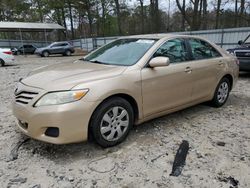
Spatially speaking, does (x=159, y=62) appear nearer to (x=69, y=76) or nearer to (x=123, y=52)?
(x=123, y=52)

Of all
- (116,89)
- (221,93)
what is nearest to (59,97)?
(116,89)

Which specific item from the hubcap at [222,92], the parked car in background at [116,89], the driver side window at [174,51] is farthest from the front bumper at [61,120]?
the hubcap at [222,92]

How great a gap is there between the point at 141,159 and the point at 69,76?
4.55 feet

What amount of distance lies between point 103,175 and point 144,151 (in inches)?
28.4

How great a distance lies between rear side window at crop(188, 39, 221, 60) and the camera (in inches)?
173

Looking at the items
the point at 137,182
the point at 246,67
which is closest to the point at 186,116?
the point at 137,182

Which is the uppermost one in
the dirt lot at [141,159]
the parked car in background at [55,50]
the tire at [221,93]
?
the parked car in background at [55,50]

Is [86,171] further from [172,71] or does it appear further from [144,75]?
[172,71]

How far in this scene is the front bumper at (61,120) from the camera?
279 centimetres

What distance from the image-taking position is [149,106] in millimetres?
3588

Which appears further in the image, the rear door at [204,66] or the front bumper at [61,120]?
the rear door at [204,66]

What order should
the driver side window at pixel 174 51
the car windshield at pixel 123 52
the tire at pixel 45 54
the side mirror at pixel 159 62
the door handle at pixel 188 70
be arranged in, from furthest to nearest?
the tire at pixel 45 54 < the door handle at pixel 188 70 < the driver side window at pixel 174 51 < the car windshield at pixel 123 52 < the side mirror at pixel 159 62

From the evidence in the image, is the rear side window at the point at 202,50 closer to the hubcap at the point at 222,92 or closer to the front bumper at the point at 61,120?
the hubcap at the point at 222,92

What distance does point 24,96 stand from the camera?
311 centimetres
